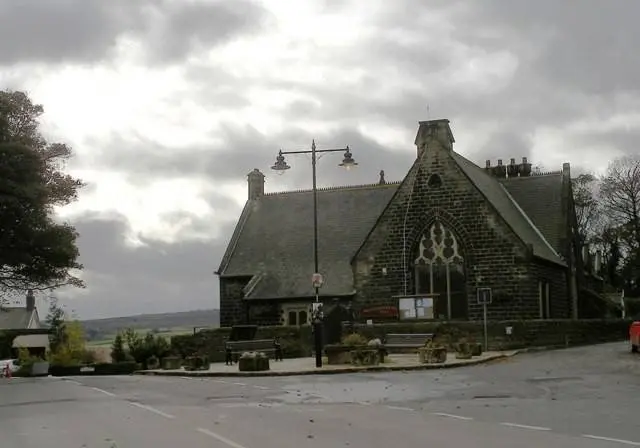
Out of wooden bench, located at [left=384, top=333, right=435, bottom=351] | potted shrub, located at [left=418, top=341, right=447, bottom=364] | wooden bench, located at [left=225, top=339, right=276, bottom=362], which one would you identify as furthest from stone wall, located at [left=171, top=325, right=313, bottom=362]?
potted shrub, located at [left=418, top=341, right=447, bottom=364]

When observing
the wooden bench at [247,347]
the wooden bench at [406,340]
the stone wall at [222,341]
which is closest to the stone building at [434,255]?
the wooden bench at [406,340]

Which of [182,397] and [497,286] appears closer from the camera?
[182,397]

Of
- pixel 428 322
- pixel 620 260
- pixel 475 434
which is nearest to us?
pixel 475 434

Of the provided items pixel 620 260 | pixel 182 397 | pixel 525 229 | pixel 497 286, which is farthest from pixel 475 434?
pixel 620 260

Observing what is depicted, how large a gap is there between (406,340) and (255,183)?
23499 mm

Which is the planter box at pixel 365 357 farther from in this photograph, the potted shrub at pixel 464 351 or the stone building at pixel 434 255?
the stone building at pixel 434 255

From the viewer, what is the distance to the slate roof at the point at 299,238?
4550 cm

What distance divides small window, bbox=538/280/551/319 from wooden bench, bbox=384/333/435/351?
8076 millimetres

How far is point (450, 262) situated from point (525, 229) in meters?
5.13

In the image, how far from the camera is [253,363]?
27.5 m

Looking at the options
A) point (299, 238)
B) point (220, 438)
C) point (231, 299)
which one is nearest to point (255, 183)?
point (299, 238)

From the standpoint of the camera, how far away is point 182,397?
19.0 meters

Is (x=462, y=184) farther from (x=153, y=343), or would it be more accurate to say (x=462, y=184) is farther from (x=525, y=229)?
(x=153, y=343)

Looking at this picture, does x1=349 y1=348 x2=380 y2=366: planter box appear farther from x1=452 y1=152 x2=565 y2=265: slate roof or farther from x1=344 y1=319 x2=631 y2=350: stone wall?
x1=452 y1=152 x2=565 y2=265: slate roof
